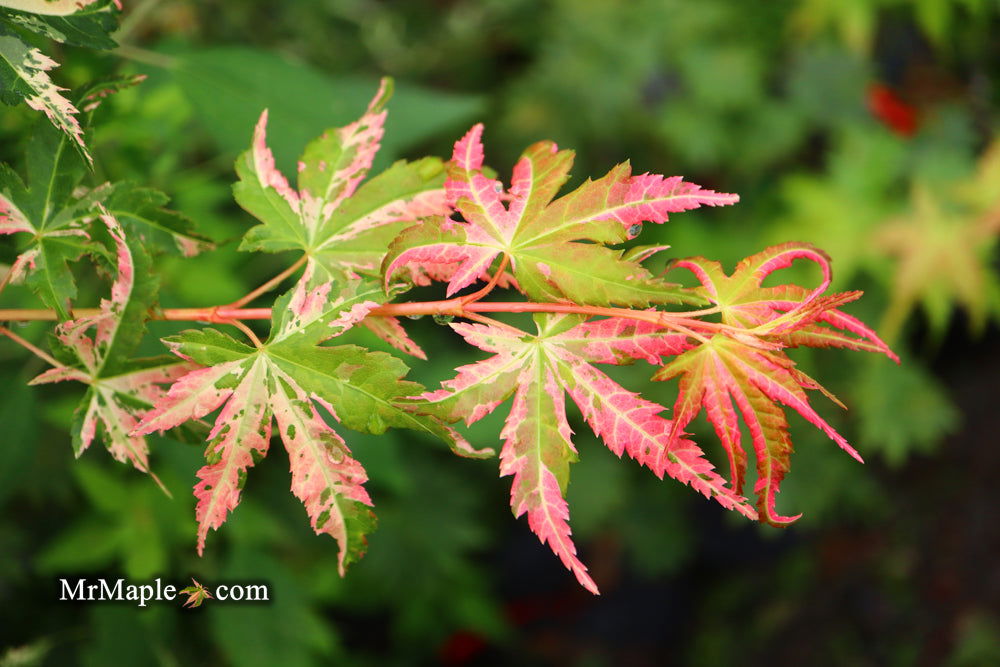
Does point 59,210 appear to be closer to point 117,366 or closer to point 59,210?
point 59,210

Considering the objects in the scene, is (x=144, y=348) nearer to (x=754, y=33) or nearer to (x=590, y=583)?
(x=590, y=583)

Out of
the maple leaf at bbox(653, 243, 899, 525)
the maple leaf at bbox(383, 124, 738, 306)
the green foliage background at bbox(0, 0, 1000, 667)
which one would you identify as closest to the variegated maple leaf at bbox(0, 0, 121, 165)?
the maple leaf at bbox(383, 124, 738, 306)

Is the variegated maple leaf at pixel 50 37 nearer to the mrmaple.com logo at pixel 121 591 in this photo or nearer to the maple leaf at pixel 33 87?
the maple leaf at pixel 33 87

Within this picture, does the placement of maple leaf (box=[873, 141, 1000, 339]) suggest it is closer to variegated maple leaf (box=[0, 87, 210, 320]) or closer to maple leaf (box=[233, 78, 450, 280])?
maple leaf (box=[233, 78, 450, 280])

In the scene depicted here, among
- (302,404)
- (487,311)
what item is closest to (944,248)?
(487,311)

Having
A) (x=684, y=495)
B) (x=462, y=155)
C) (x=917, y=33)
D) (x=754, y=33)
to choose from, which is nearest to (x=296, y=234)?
(x=462, y=155)
